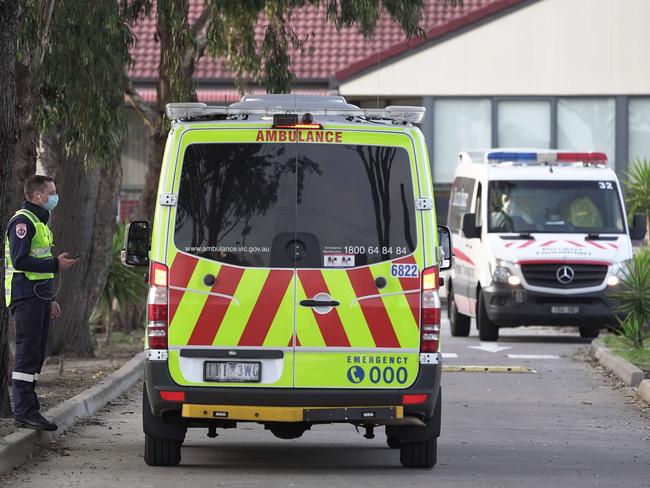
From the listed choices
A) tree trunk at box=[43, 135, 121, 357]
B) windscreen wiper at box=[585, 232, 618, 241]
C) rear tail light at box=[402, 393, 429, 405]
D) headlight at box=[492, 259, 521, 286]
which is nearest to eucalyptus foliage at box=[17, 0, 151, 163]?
tree trunk at box=[43, 135, 121, 357]

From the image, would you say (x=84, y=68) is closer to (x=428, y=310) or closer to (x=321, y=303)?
(x=321, y=303)

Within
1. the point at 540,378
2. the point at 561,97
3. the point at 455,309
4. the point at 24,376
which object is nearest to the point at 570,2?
the point at 561,97

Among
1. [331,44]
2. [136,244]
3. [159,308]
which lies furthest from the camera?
[331,44]

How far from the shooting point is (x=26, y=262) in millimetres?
11703

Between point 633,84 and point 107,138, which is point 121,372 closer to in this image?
point 107,138

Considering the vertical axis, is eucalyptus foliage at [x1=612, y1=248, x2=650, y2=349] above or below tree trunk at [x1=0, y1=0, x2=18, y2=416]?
below

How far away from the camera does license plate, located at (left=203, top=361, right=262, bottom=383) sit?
10.5 m

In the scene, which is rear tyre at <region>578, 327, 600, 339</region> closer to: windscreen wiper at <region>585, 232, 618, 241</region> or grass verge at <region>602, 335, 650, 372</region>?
windscreen wiper at <region>585, 232, 618, 241</region>

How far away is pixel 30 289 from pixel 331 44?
96.3ft

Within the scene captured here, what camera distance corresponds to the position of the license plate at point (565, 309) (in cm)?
2298

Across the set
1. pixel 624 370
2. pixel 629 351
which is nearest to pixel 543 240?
pixel 629 351

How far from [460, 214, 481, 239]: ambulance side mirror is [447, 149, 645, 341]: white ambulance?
0.01 m

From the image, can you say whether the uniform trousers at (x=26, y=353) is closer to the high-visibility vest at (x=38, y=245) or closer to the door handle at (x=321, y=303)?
the high-visibility vest at (x=38, y=245)

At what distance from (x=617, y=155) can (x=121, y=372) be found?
22708 mm
